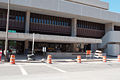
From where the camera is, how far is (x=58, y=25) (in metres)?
31.6

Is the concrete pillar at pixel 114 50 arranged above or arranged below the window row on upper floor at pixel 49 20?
below

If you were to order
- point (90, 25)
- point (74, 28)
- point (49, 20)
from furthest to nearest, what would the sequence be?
point (90, 25) → point (74, 28) → point (49, 20)

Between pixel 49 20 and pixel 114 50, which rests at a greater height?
pixel 49 20

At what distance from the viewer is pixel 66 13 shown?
28.6 meters

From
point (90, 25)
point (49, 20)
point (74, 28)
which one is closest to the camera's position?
point (49, 20)

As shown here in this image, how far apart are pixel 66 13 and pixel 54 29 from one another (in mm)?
5023

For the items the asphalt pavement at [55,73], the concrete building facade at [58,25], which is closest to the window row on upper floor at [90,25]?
the concrete building facade at [58,25]

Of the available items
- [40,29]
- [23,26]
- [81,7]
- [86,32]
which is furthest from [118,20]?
[23,26]

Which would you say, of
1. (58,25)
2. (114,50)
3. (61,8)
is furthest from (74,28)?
(114,50)

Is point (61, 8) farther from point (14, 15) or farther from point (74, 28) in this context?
point (14, 15)

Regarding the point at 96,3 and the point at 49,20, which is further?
the point at 96,3

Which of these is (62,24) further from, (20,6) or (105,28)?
(105,28)

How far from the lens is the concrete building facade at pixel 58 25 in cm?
2544

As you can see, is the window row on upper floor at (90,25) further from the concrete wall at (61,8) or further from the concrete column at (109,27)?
the concrete wall at (61,8)
